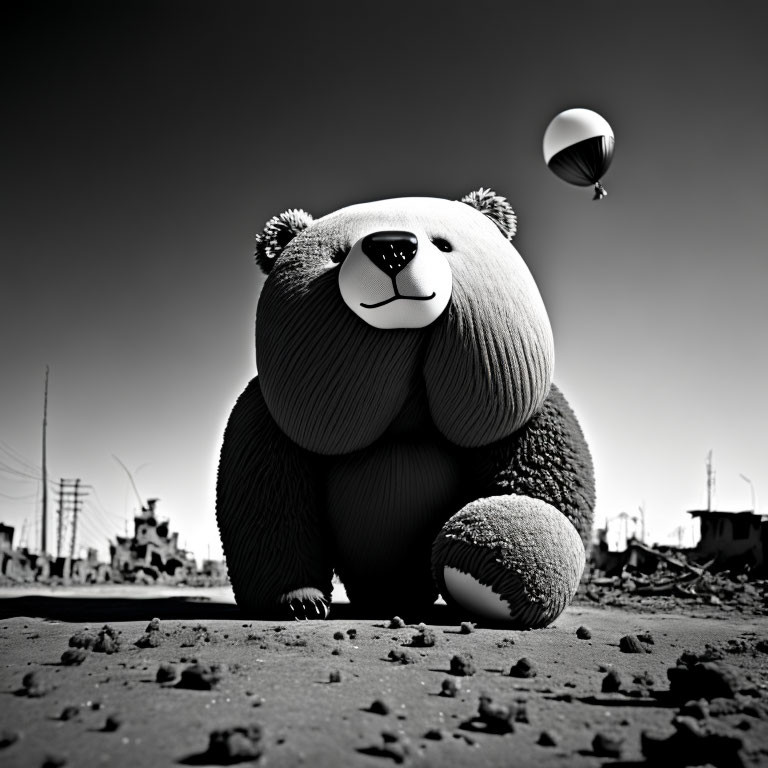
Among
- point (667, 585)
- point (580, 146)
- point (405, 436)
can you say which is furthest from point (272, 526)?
point (667, 585)

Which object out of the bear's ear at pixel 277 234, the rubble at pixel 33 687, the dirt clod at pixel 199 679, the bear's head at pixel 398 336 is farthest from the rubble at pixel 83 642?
the bear's ear at pixel 277 234

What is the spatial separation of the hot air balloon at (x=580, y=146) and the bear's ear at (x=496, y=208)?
145 centimetres

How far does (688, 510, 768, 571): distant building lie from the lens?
10.5 meters

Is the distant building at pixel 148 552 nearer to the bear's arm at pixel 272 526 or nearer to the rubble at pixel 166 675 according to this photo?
the bear's arm at pixel 272 526

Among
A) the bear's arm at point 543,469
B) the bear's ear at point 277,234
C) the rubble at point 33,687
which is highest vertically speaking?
the bear's ear at point 277,234

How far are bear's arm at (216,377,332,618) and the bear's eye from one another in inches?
50.2

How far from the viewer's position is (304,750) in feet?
7.15

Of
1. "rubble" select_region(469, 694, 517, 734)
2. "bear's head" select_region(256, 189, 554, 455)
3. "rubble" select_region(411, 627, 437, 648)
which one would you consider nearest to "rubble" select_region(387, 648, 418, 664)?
"rubble" select_region(411, 627, 437, 648)

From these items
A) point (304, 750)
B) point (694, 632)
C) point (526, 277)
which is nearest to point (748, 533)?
point (694, 632)

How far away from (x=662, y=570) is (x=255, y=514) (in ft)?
22.1

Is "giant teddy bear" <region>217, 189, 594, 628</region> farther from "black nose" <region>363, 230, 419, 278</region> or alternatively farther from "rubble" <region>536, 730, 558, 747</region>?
"rubble" <region>536, 730, 558, 747</region>

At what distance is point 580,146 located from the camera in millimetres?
7207

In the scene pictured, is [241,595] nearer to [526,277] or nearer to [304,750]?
[526,277]

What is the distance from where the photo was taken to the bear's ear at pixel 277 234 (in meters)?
5.95
